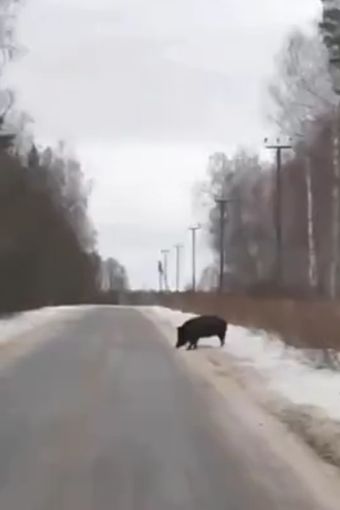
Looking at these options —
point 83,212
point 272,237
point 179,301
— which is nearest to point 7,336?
point 179,301

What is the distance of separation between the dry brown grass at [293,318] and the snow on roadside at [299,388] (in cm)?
36

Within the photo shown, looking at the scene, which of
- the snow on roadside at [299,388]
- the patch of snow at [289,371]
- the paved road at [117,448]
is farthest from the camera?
the patch of snow at [289,371]

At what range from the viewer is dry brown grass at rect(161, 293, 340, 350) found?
80.8ft

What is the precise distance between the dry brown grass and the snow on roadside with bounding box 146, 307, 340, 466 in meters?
0.36

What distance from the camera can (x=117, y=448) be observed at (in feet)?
41.1

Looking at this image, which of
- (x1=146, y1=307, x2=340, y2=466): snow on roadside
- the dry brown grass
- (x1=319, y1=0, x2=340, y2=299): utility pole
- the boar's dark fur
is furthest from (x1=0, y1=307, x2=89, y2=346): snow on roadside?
(x1=319, y1=0, x2=340, y2=299): utility pole

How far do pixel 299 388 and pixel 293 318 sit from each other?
9870 mm

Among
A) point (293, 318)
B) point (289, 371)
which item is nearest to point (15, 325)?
point (293, 318)

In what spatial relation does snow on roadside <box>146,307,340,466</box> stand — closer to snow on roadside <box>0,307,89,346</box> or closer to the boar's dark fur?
the boar's dark fur

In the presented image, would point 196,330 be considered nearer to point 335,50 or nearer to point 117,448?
point 335,50

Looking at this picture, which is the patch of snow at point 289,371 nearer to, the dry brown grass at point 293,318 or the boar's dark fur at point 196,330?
the dry brown grass at point 293,318

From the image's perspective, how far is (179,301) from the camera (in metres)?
89.8

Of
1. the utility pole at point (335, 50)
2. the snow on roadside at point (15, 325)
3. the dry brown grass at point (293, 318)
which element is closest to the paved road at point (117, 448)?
the dry brown grass at point (293, 318)

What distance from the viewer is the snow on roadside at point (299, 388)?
45.3 feet
